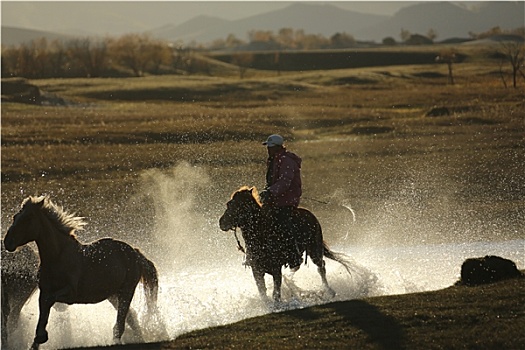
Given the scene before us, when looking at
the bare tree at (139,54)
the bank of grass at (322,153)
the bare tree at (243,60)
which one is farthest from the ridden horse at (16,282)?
the bare tree at (243,60)

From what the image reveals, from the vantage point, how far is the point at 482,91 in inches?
2800

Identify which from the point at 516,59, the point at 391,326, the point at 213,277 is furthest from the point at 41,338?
the point at 516,59

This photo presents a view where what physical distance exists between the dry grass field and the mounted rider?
6.01 feet

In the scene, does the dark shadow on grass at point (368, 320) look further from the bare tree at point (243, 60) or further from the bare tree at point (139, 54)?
the bare tree at point (243, 60)

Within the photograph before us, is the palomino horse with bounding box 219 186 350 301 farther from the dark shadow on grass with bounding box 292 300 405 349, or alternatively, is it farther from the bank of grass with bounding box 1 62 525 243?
the bank of grass with bounding box 1 62 525 243

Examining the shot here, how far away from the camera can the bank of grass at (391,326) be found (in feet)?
36.7

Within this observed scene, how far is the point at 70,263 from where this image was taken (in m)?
11.9

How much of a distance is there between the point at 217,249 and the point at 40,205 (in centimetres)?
954

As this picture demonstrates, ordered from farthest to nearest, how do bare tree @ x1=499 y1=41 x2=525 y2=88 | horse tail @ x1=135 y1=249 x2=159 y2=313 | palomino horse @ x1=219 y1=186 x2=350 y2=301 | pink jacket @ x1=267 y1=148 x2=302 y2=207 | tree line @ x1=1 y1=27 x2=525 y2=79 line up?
tree line @ x1=1 y1=27 x2=525 y2=79, bare tree @ x1=499 y1=41 x2=525 y2=88, pink jacket @ x1=267 y1=148 x2=302 y2=207, palomino horse @ x1=219 y1=186 x2=350 y2=301, horse tail @ x1=135 y1=249 x2=159 y2=313

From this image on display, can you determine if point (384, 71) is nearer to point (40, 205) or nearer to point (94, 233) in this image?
point (94, 233)

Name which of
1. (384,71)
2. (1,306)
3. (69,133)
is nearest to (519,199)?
(1,306)

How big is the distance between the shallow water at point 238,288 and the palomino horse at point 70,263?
659mm

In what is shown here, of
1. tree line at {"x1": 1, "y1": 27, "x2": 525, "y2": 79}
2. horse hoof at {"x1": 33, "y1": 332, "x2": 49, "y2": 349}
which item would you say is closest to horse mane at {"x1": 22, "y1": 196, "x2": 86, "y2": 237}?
horse hoof at {"x1": 33, "y1": 332, "x2": 49, "y2": 349}

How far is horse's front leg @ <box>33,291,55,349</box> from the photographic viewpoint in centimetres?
1136
